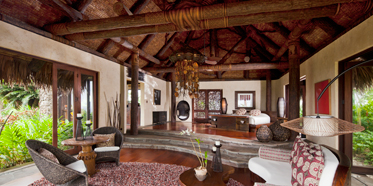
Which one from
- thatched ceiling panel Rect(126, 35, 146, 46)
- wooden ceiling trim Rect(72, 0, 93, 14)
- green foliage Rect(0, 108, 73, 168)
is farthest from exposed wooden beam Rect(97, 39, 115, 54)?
green foliage Rect(0, 108, 73, 168)

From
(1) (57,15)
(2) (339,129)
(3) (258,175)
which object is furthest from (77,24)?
(2) (339,129)

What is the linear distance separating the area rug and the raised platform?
110 centimetres

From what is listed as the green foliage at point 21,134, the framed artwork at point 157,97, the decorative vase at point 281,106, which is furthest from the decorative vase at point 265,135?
the framed artwork at point 157,97

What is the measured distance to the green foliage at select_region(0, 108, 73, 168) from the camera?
3.70m

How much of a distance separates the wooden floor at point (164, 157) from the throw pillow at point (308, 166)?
4.76ft

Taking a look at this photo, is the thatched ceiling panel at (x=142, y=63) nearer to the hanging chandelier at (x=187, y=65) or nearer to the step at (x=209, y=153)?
the hanging chandelier at (x=187, y=65)

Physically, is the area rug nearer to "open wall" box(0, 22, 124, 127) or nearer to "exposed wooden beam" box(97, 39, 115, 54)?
"open wall" box(0, 22, 124, 127)

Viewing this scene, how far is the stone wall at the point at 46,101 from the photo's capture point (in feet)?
13.8

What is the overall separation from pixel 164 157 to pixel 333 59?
4.21 meters

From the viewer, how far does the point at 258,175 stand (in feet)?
9.47

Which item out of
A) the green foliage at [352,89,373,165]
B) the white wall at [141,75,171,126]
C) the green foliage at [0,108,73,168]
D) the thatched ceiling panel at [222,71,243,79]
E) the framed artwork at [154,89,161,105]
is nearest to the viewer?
the green foliage at [352,89,373,165]

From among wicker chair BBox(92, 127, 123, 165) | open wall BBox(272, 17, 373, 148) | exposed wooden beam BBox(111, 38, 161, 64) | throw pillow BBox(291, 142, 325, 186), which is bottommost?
wicker chair BBox(92, 127, 123, 165)

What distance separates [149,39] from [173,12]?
3500 millimetres

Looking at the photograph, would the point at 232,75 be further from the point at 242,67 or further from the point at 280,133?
the point at 280,133
